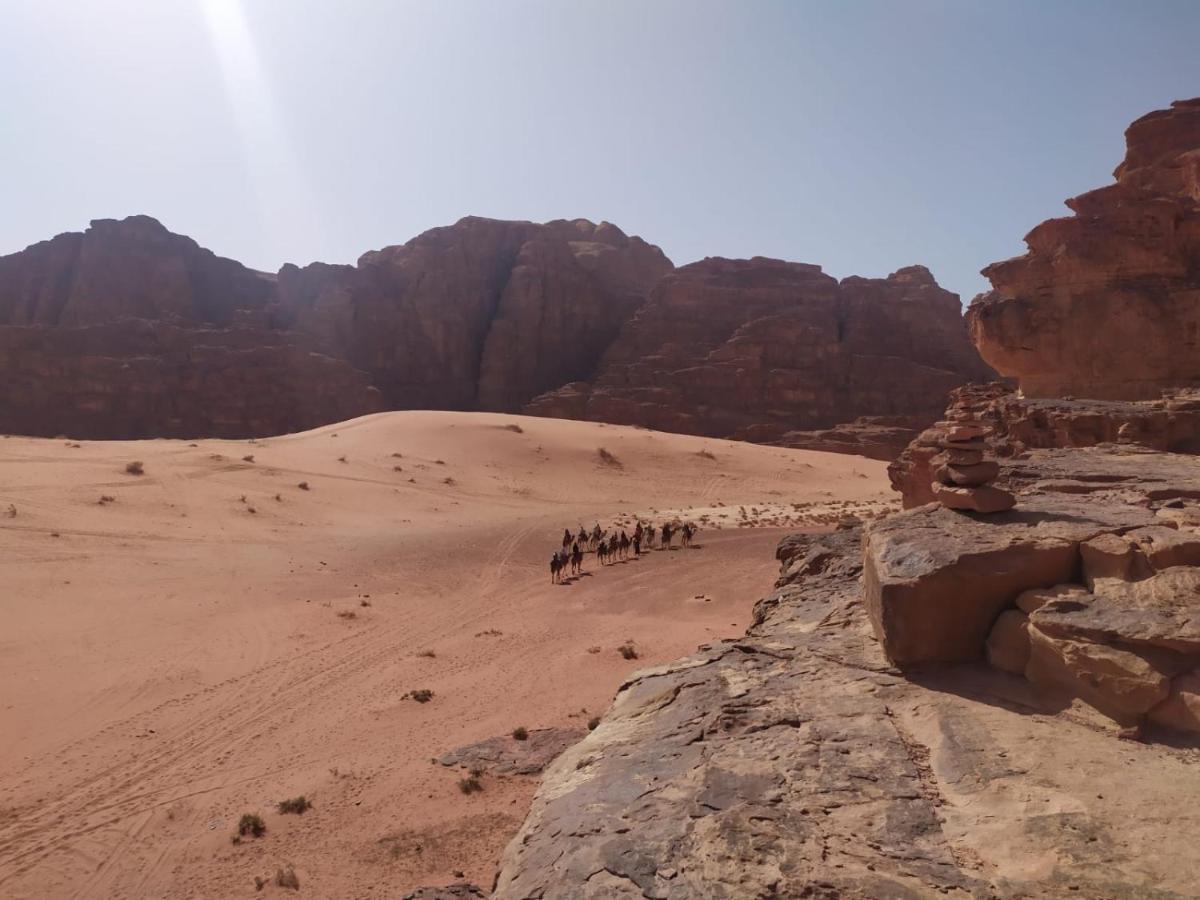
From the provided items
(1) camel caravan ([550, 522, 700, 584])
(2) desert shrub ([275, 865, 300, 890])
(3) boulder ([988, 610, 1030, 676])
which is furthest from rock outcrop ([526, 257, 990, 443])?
(3) boulder ([988, 610, 1030, 676])

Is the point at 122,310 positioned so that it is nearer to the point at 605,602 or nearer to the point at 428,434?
the point at 428,434

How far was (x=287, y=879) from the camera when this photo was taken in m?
6.46

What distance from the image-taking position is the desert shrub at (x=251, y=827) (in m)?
7.20

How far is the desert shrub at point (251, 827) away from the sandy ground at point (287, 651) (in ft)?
0.31

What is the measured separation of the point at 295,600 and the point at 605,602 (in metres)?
6.20

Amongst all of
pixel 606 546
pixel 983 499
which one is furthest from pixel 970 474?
pixel 606 546

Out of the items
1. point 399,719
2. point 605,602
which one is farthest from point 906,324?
point 399,719

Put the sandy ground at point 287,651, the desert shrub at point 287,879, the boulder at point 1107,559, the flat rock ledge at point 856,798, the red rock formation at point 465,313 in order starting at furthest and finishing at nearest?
the red rock formation at point 465,313
the sandy ground at point 287,651
the desert shrub at point 287,879
the boulder at point 1107,559
the flat rock ledge at point 856,798

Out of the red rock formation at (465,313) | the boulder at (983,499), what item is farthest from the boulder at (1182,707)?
the red rock formation at (465,313)

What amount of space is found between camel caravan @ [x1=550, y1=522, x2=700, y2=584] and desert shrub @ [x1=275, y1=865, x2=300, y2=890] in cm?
1166

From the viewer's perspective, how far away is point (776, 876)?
2857 millimetres

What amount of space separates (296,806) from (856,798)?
6251mm

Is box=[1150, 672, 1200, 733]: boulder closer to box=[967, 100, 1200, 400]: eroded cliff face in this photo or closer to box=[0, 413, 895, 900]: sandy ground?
box=[0, 413, 895, 900]: sandy ground

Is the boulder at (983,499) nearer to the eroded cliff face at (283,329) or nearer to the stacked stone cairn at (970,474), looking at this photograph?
the stacked stone cairn at (970,474)
